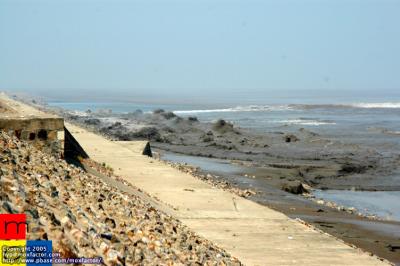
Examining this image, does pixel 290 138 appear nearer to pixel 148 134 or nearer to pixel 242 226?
pixel 148 134

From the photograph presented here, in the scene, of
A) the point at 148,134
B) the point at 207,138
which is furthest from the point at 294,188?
the point at 148,134

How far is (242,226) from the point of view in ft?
32.9

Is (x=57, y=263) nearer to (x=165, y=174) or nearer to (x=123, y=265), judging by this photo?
(x=123, y=265)

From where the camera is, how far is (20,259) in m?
4.87

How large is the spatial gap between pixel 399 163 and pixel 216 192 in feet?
49.7

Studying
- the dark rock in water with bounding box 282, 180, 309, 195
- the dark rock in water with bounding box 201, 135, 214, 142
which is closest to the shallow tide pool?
the dark rock in water with bounding box 282, 180, 309, 195

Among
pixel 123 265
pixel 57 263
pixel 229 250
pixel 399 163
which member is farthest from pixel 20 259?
pixel 399 163

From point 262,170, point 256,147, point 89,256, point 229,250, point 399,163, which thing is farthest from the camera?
point 256,147

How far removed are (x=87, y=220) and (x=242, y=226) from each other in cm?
405

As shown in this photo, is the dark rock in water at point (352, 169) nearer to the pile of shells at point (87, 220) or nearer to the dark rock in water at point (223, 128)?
the dark rock in water at point (223, 128)

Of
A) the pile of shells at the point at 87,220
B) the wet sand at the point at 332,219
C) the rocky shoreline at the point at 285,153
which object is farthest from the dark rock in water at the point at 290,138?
the pile of shells at the point at 87,220

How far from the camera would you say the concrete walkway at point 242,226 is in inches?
331

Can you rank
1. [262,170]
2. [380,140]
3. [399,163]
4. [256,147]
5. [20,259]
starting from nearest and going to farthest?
[20,259] < [262,170] < [399,163] < [256,147] < [380,140]

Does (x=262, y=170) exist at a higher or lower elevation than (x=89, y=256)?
lower
